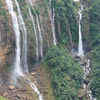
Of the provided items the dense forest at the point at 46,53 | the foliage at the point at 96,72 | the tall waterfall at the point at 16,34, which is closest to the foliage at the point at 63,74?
the dense forest at the point at 46,53

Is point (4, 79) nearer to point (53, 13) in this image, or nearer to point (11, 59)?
point (11, 59)

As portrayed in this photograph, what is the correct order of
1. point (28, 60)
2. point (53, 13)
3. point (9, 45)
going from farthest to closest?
1. point (53, 13)
2. point (28, 60)
3. point (9, 45)

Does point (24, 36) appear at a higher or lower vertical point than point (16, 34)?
lower

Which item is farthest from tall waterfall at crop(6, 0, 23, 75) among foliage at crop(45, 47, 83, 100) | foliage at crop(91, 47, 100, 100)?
foliage at crop(91, 47, 100, 100)

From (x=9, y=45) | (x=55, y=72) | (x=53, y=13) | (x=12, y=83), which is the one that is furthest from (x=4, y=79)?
(x=53, y=13)

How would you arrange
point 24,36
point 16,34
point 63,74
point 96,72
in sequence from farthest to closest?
1. point 96,72
2. point 24,36
3. point 63,74
4. point 16,34

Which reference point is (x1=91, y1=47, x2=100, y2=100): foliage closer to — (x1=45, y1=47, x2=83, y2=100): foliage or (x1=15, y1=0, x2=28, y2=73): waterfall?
(x1=45, y1=47, x2=83, y2=100): foliage

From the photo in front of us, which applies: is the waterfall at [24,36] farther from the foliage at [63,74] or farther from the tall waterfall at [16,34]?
the foliage at [63,74]

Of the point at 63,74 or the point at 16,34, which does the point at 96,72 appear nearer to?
the point at 63,74

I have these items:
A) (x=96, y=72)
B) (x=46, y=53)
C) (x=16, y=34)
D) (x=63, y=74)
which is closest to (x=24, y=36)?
(x=16, y=34)
